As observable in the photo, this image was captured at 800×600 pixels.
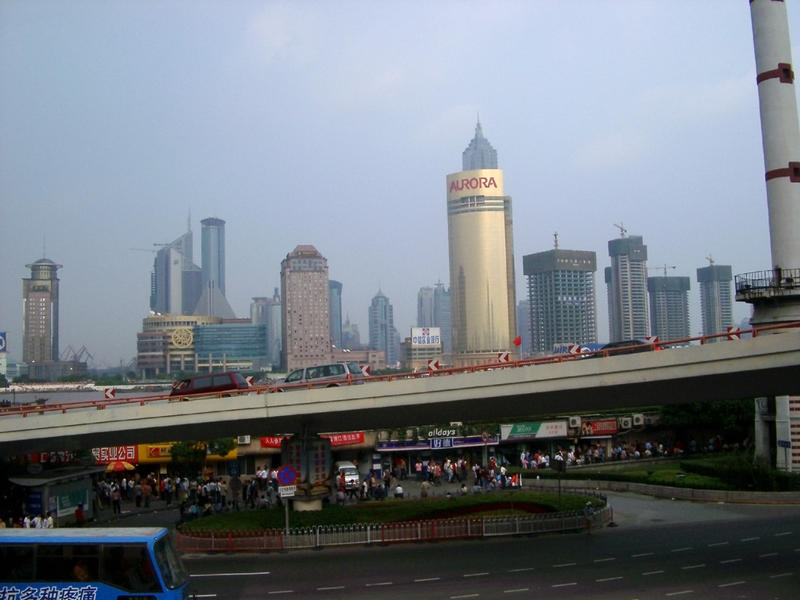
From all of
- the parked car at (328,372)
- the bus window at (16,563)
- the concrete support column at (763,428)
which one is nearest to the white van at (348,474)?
the parked car at (328,372)

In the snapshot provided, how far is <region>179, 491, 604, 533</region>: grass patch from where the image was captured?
28.5 meters

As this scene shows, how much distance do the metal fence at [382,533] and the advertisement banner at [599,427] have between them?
964 inches

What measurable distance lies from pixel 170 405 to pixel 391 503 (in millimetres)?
10708

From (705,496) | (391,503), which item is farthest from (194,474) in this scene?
(705,496)

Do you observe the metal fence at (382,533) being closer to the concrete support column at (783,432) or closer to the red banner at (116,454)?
the concrete support column at (783,432)

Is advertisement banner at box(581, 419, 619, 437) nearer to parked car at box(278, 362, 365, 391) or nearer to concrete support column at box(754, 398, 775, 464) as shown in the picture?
concrete support column at box(754, 398, 775, 464)

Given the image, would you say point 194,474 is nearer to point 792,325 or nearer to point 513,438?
point 513,438

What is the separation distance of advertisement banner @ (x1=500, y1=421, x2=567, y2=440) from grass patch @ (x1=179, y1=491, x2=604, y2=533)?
18759 millimetres

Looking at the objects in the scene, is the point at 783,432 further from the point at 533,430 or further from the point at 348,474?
the point at 348,474

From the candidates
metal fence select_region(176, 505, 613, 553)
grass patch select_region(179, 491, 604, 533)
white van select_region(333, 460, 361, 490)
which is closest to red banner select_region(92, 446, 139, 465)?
white van select_region(333, 460, 361, 490)

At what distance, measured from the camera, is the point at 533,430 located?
52.5 metres

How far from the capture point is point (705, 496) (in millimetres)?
37344

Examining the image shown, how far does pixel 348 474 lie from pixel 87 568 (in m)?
29.6

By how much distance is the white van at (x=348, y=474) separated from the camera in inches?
1664
